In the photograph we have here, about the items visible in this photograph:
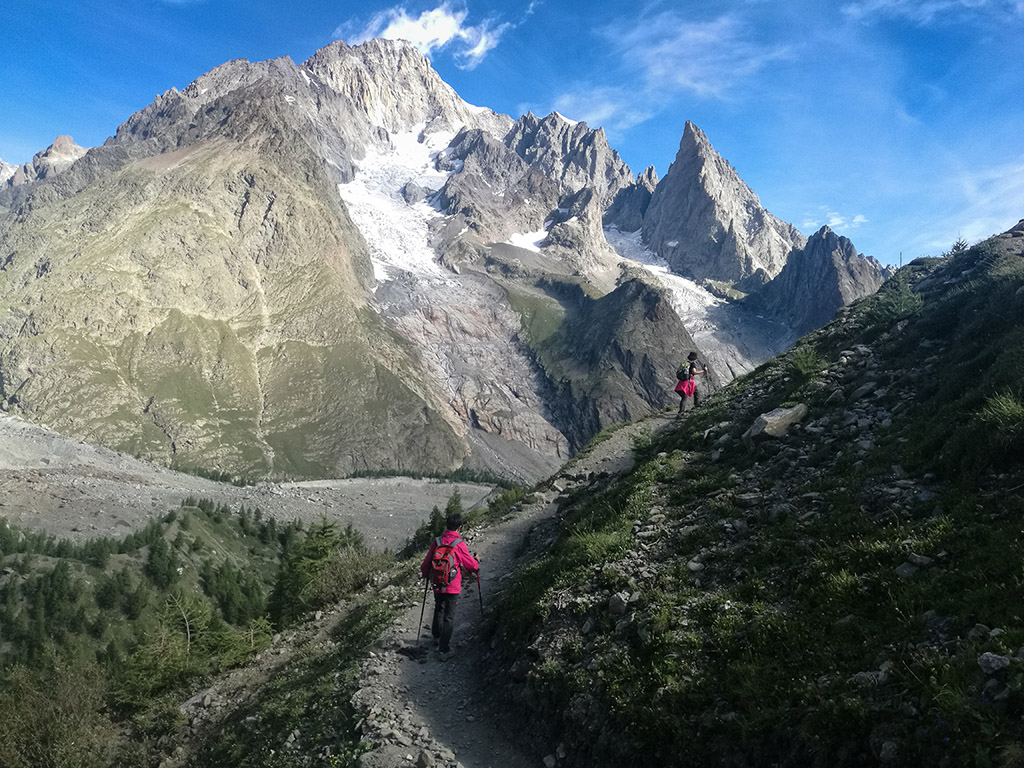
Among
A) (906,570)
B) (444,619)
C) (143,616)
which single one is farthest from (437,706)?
(143,616)

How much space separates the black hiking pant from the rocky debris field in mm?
102590

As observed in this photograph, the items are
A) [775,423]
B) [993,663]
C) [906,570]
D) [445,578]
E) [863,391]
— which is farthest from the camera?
[863,391]

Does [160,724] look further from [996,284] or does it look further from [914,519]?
[996,284]

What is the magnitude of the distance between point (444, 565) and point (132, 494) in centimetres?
15502

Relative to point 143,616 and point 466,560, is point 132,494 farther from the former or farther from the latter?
point 466,560

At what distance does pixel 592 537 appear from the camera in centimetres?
1398

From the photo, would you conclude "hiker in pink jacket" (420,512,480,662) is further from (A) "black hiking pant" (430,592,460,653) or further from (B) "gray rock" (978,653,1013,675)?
(B) "gray rock" (978,653,1013,675)

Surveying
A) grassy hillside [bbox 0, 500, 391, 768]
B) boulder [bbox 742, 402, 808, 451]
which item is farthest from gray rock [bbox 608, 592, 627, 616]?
boulder [bbox 742, 402, 808, 451]

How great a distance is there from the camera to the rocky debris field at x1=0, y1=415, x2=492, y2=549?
408ft

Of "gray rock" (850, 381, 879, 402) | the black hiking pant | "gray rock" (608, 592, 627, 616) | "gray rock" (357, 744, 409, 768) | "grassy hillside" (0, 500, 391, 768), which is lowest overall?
"grassy hillside" (0, 500, 391, 768)

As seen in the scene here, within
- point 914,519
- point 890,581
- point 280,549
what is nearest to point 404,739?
point 890,581

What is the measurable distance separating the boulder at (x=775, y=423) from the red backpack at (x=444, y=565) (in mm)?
8535

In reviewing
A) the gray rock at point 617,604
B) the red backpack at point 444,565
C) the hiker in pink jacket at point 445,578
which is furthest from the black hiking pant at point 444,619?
the gray rock at point 617,604

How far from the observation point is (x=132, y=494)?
140m
